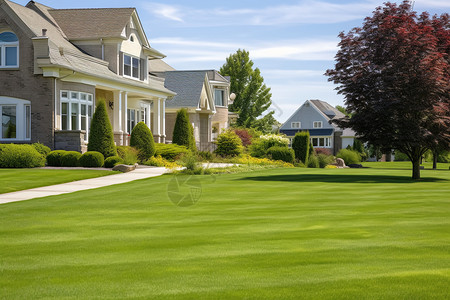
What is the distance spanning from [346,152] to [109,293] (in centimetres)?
4914

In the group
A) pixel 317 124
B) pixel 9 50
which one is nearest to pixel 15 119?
pixel 9 50

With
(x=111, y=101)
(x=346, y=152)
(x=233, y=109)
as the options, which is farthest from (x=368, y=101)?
(x=233, y=109)

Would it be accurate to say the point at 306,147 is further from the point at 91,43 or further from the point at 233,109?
the point at 233,109

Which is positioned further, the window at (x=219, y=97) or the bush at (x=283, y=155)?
the window at (x=219, y=97)

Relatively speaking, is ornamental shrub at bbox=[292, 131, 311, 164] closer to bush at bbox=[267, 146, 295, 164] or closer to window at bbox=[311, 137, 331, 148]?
bush at bbox=[267, 146, 295, 164]

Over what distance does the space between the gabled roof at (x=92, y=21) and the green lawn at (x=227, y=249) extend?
2296cm

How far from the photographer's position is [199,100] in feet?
154

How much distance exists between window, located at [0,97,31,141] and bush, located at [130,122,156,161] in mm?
5664

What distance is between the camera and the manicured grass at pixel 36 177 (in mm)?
18850

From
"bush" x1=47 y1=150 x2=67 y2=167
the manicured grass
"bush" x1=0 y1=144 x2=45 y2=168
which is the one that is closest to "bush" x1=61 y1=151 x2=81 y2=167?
"bush" x1=47 y1=150 x2=67 y2=167

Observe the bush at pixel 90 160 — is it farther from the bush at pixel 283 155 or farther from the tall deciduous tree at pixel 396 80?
the bush at pixel 283 155

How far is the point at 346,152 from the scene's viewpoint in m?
53.0

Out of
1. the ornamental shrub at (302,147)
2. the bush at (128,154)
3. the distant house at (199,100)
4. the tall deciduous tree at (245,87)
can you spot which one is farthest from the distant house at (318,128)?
the bush at (128,154)

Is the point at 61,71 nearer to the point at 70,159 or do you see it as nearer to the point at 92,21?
the point at 70,159
